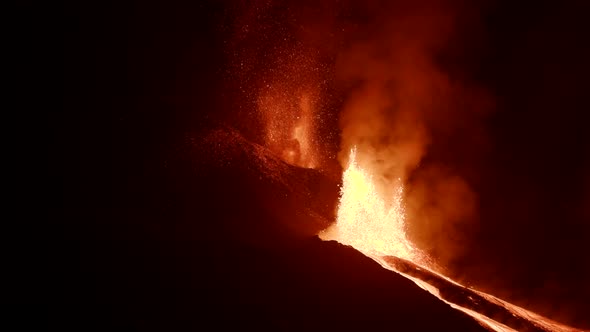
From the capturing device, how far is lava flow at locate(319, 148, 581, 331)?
10.5 meters

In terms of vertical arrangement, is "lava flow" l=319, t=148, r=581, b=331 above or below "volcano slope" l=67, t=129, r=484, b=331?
above

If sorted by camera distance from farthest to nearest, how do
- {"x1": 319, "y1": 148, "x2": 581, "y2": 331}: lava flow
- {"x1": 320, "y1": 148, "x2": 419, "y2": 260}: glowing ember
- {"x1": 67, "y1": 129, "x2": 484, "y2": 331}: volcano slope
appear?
1. {"x1": 320, "y1": 148, "x2": 419, "y2": 260}: glowing ember
2. {"x1": 319, "y1": 148, "x2": 581, "y2": 331}: lava flow
3. {"x1": 67, "y1": 129, "x2": 484, "y2": 331}: volcano slope

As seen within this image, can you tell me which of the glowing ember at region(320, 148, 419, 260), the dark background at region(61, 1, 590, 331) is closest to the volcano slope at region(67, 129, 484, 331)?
the dark background at region(61, 1, 590, 331)

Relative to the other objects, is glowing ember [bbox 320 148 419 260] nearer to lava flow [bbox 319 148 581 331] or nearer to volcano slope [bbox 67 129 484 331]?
lava flow [bbox 319 148 581 331]

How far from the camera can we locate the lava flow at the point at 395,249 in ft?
34.6

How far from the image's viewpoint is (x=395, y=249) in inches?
754

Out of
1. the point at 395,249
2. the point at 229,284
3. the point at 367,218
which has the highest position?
the point at 367,218

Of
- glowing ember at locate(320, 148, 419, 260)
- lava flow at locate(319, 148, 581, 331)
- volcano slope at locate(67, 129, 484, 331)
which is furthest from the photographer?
glowing ember at locate(320, 148, 419, 260)

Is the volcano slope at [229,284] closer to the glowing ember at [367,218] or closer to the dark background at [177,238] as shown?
the dark background at [177,238]

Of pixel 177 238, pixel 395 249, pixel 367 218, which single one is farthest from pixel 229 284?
pixel 367 218

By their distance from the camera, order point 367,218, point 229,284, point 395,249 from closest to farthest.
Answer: point 229,284
point 395,249
point 367,218

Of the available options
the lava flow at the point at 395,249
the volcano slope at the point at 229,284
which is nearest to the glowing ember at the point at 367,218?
the lava flow at the point at 395,249

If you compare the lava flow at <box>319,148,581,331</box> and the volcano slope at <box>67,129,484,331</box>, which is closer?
the volcano slope at <box>67,129,484,331</box>

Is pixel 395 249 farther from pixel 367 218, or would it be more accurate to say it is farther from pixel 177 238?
pixel 177 238
